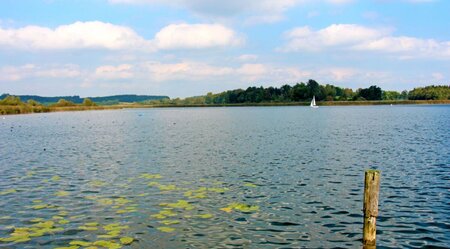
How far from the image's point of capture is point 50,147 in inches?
2296

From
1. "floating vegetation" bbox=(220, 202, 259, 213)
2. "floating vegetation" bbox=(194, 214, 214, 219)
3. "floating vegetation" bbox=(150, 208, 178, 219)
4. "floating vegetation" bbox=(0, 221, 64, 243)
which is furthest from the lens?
"floating vegetation" bbox=(220, 202, 259, 213)

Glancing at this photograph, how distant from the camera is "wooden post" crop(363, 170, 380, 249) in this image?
15492 mm

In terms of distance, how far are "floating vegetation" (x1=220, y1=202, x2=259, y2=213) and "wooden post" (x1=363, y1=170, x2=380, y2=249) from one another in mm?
7460

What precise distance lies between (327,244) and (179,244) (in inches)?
254

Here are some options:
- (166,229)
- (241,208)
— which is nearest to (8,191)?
Answer: (166,229)

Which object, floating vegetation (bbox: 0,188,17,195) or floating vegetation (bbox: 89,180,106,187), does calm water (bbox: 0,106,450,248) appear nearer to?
floating vegetation (bbox: 0,188,17,195)

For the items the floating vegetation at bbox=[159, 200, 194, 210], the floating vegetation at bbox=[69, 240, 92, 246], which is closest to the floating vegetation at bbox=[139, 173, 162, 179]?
the floating vegetation at bbox=[159, 200, 194, 210]

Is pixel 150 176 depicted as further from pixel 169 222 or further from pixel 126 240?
pixel 126 240

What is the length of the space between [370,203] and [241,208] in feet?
29.4

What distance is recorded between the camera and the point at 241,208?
912 inches

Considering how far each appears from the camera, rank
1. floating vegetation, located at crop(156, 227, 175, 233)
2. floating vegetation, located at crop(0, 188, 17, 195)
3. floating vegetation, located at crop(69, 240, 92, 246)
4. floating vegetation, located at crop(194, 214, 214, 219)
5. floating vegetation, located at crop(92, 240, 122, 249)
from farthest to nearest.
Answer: floating vegetation, located at crop(0, 188, 17, 195) → floating vegetation, located at crop(194, 214, 214, 219) → floating vegetation, located at crop(156, 227, 175, 233) → floating vegetation, located at crop(69, 240, 92, 246) → floating vegetation, located at crop(92, 240, 122, 249)

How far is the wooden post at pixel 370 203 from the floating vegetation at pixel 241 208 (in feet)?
24.5

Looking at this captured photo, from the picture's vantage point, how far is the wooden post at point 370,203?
610 inches

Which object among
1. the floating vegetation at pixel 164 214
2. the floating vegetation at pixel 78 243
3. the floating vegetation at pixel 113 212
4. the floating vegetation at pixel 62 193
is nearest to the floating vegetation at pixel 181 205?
the floating vegetation at pixel 113 212
